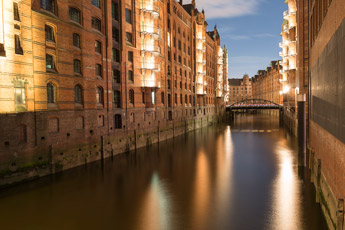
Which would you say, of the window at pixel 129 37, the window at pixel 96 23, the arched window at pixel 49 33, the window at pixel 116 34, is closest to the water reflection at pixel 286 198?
the arched window at pixel 49 33

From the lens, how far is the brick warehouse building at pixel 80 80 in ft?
50.7

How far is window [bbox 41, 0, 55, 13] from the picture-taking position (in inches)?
698

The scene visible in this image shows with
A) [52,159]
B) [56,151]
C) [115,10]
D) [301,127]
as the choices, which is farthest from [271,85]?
[52,159]

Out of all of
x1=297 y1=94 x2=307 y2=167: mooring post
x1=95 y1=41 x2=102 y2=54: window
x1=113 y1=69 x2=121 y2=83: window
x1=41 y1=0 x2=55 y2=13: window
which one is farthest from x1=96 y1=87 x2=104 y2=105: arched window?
x1=297 y1=94 x2=307 y2=167: mooring post

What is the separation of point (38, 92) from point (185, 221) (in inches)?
483

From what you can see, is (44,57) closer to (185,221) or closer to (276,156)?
(185,221)

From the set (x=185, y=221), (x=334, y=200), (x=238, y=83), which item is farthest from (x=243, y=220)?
(x=238, y=83)

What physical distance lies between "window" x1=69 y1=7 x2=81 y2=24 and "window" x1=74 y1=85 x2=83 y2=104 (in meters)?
5.12

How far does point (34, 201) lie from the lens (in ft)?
45.3

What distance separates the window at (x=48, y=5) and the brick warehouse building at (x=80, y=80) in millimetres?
77

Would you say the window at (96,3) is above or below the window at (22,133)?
above

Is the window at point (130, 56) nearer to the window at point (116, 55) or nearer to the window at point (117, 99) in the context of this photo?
the window at point (116, 55)

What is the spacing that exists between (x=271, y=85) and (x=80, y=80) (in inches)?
3681

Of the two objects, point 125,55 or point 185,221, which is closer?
point 185,221
